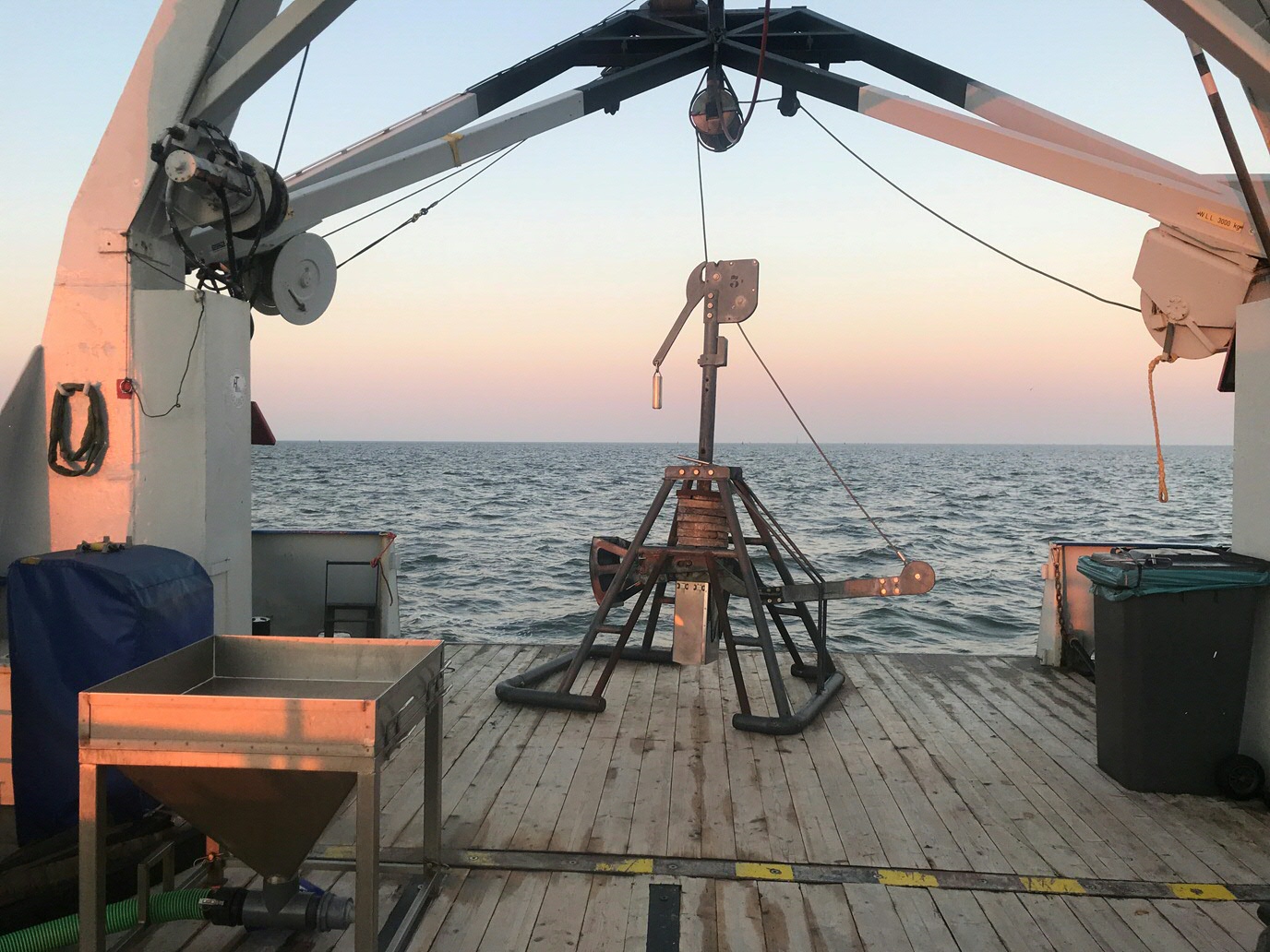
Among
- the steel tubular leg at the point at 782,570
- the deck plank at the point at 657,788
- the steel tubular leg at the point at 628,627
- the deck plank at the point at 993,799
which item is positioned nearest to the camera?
the deck plank at the point at 993,799

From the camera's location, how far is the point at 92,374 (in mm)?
4820

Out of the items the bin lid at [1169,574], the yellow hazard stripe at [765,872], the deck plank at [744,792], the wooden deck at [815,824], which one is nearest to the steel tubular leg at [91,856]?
the wooden deck at [815,824]

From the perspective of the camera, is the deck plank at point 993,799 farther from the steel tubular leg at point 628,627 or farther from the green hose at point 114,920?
the green hose at point 114,920

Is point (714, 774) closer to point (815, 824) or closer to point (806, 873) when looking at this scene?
point (815, 824)

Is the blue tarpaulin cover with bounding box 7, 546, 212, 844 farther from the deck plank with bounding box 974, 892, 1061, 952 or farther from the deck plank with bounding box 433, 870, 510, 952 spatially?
the deck plank with bounding box 974, 892, 1061, 952

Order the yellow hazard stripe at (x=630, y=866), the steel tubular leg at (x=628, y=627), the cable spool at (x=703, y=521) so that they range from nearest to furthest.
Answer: the yellow hazard stripe at (x=630, y=866) → the steel tubular leg at (x=628, y=627) → the cable spool at (x=703, y=521)

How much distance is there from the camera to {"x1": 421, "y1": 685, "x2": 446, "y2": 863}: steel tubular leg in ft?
11.8

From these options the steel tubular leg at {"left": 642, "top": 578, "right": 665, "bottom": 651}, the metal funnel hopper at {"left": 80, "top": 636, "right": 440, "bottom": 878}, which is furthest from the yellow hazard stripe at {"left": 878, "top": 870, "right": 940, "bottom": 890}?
the steel tubular leg at {"left": 642, "top": 578, "right": 665, "bottom": 651}

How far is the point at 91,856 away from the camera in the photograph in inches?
107

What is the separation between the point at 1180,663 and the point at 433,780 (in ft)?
12.2

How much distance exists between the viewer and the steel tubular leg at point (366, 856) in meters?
2.65

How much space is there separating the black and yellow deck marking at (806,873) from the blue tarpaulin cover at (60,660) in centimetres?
112

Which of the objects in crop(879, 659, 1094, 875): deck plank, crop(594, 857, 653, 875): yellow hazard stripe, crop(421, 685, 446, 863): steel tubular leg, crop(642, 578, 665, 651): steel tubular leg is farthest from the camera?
crop(642, 578, 665, 651): steel tubular leg

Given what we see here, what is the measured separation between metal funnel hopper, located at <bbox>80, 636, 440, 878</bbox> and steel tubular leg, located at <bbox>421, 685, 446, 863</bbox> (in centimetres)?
33
